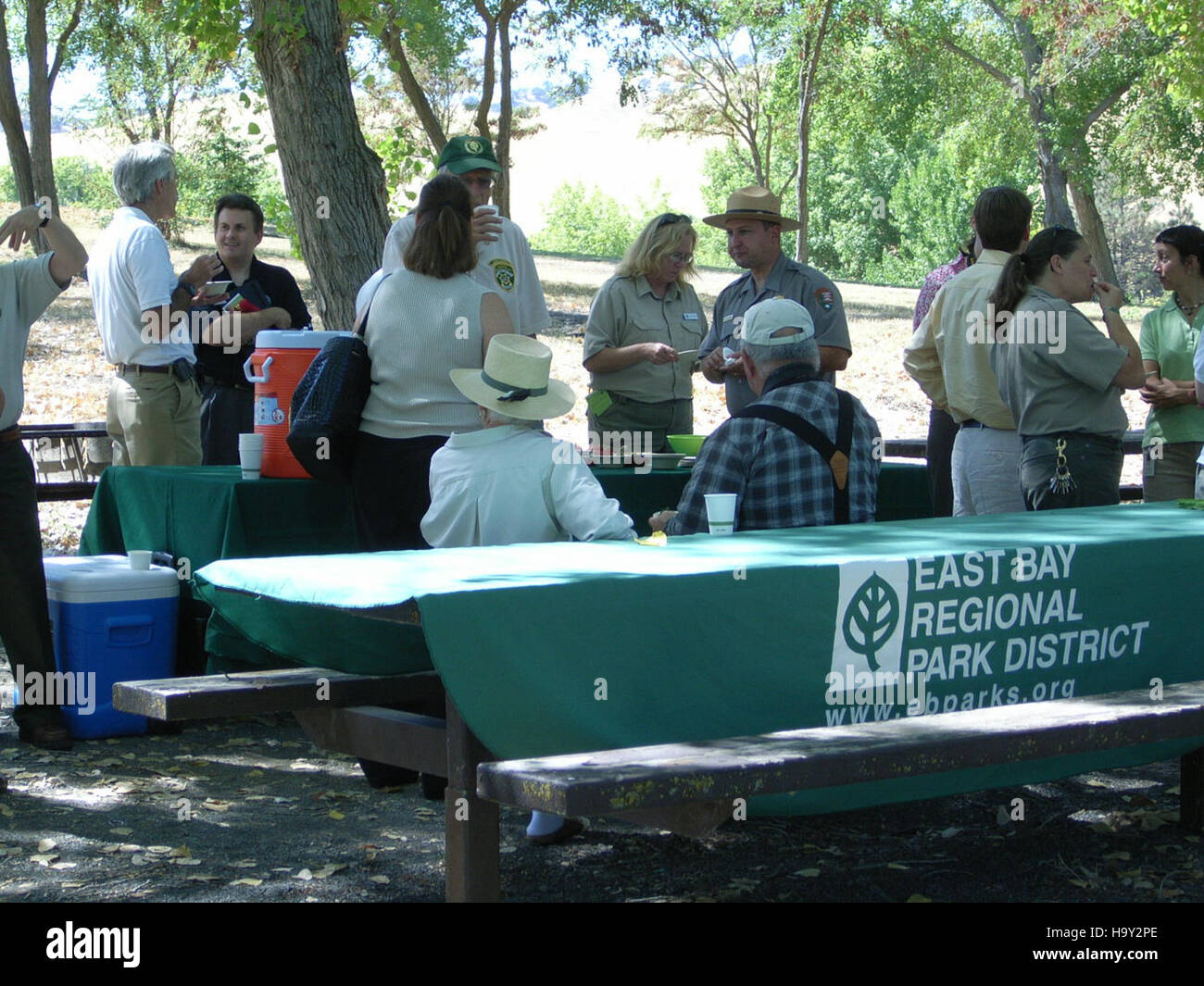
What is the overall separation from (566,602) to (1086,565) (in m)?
1.59

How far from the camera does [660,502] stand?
627cm

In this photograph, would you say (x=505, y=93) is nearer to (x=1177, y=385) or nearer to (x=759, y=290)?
(x=759, y=290)

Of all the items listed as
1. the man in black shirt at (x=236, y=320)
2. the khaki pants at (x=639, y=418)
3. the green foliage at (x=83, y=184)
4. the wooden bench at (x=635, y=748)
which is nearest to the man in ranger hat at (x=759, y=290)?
the khaki pants at (x=639, y=418)

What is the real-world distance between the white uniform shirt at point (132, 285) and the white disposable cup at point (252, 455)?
36.5 inches

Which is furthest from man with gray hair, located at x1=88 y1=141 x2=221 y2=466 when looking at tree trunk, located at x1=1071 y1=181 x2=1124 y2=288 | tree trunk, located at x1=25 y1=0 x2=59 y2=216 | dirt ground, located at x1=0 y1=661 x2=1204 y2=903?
tree trunk, located at x1=1071 y1=181 x2=1124 y2=288

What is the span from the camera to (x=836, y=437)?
14.7ft

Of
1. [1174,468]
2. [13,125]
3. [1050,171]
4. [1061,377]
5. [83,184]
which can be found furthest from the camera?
[83,184]

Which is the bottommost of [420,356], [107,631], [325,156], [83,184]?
[107,631]

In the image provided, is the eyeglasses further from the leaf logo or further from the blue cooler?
the leaf logo

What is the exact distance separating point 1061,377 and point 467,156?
251 centimetres

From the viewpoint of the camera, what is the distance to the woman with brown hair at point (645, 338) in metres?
7.02

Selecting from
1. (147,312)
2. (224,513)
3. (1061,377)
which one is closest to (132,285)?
(147,312)
